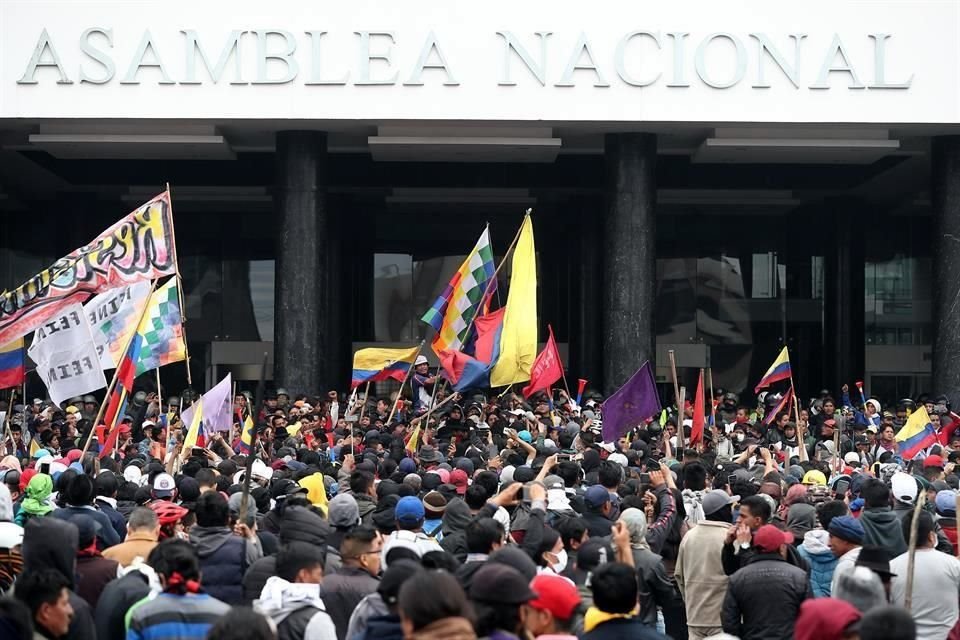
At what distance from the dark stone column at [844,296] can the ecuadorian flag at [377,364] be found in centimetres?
1891

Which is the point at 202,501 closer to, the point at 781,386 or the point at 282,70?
the point at 282,70

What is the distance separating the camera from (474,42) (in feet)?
92.3

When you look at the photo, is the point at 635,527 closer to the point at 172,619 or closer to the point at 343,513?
the point at 343,513

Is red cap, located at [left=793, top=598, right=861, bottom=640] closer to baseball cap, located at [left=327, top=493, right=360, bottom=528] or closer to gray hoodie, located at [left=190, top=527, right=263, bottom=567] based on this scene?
gray hoodie, located at [left=190, top=527, right=263, bottom=567]

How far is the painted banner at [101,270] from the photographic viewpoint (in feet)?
49.0

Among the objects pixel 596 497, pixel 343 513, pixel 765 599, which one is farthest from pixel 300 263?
pixel 765 599

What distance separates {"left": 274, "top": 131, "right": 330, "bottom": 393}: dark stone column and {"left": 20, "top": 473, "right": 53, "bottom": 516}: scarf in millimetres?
18537

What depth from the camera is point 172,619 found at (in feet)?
20.6

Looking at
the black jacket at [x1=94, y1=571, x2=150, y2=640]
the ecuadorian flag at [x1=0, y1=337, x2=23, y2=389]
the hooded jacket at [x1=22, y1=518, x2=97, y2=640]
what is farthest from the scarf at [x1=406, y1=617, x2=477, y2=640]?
the ecuadorian flag at [x1=0, y1=337, x2=23, y2=389]

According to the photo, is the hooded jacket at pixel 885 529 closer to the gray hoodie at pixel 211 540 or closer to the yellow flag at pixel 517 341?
the gray hoodie at pixel 211 540

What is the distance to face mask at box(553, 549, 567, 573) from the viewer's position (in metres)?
8.12

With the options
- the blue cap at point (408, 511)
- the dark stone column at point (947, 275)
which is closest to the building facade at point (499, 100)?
the dark stone column at point (947, 275)

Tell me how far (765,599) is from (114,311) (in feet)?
30.8

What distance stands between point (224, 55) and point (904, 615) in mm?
24522
